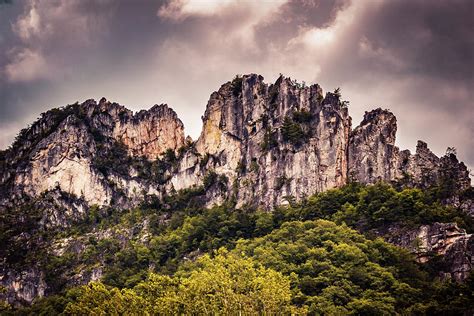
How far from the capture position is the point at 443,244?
245ft

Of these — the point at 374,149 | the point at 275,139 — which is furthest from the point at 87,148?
the point at 374,149

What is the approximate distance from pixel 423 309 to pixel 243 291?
649 inches

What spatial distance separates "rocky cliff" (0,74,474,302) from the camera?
95.4m

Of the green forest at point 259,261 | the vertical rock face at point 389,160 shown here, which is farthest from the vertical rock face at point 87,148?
the vertical rock face at point 389,160

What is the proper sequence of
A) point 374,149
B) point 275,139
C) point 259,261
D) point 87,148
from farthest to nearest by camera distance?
1. point 87,148
2. point 275,139
3. point 374,149
4. point 259,261

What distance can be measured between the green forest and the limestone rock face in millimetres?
1468

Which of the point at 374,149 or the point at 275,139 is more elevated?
the point at 275,139

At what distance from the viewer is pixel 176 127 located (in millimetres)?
119375

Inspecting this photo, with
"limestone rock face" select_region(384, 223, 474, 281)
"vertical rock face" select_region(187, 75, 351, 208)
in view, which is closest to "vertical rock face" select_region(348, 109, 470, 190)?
"vertical rock face" select_region(187, 75, 351, 208)

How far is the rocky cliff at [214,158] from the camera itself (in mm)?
95438

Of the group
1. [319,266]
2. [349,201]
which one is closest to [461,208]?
[349,201]

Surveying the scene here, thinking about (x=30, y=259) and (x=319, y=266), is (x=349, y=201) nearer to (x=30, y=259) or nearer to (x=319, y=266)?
(x=319, y=266)

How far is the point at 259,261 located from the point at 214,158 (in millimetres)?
35819

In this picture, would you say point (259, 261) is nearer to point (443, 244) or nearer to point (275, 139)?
point (443, 244)
